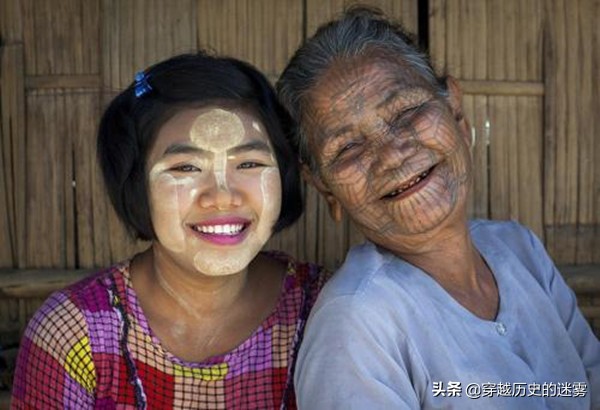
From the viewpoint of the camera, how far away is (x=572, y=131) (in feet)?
10.2

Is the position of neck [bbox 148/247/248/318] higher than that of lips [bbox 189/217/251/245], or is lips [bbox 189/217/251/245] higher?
lips [bbox 189/217/251/245]

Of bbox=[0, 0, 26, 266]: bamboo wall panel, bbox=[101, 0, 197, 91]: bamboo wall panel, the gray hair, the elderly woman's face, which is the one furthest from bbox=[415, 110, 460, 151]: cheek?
bbox=[0, 0, 26, 266]: bamboo wall panel

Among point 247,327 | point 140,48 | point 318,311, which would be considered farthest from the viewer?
point 140,48

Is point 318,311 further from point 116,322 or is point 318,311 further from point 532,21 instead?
point 532,21

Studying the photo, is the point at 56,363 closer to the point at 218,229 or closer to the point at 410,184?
the point at 218,229

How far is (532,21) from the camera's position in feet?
10.1

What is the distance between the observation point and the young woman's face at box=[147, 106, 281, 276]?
90.2 inches

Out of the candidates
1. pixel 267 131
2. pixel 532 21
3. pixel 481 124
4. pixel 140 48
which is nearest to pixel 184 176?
pixel 267 131

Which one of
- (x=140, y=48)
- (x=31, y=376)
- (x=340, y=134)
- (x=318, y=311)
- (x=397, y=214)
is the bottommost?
(x=31, y=376)

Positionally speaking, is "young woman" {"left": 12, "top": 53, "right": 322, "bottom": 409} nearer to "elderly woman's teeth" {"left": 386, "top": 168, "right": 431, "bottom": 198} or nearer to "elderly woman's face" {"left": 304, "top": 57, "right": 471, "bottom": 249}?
"elderly woman's face" {"left": 304, "top": 57, "right": 471, "bottom": 249}

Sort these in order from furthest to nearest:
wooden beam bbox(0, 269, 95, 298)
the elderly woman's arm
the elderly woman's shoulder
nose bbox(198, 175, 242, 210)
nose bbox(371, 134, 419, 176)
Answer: wooden beam bbox(0, 269, 95, 298)
the elderly woman's shoulder
nose bbox(198, 175, 242, 210)
nose bbox(371, 134, 419, 176)
the elderly woman's arm

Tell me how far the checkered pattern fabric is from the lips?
31 centimetres

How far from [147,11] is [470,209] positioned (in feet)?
4.20

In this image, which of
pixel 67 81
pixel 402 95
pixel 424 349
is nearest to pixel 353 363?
pixel 424 349
